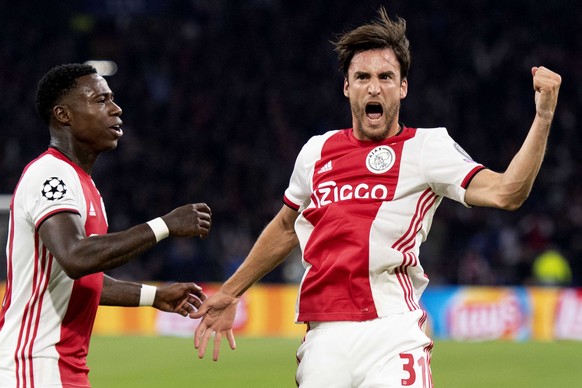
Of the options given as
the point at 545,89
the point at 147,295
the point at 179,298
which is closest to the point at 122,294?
the point at 147,295

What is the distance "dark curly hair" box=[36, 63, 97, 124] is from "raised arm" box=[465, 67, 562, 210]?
6.28 ft

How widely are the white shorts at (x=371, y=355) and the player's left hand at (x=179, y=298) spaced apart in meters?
0.72

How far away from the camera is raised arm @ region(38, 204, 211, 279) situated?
14.9 ft

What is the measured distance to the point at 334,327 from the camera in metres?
5.09

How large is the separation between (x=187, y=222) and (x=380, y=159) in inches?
38.0

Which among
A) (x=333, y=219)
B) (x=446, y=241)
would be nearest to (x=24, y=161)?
(x=446, y=241)

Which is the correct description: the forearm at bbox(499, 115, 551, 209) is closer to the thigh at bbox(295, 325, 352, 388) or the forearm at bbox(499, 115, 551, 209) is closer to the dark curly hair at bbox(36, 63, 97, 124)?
the thigh at bbox(295, 325, 352, 388)

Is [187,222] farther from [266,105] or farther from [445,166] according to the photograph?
[266,105]

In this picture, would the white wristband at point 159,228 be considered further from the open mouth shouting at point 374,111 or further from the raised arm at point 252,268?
the open mouth shouting at point 374,111

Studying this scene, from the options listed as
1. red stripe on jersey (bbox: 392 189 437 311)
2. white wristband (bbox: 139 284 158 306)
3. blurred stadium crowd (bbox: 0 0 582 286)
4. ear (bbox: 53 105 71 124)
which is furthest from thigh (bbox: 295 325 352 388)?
blurred stadium crowd (bbox: 0 0 582 286)

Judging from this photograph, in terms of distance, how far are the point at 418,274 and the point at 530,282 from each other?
1436 centimetres

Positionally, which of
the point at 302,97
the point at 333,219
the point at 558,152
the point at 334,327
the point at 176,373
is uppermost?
the point at 302,97

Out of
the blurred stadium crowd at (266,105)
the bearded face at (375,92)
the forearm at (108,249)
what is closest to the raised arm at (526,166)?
the bearded face at (375,92)

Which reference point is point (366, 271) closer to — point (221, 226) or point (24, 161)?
point (221, 226)
